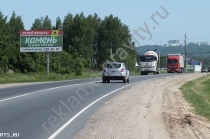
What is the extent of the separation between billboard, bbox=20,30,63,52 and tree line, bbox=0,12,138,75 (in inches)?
236

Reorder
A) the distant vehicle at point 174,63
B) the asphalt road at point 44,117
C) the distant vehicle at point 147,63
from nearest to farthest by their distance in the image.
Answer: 1. the asphalt road at point 44,117
2. the distant vehicle at point 147,63
3. the distant vehicle at point 174,63

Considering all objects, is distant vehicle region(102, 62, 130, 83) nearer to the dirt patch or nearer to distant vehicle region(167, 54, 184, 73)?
the dirt patch

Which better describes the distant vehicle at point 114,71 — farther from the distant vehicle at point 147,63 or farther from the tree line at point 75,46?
the distant vehicle at point 147,63

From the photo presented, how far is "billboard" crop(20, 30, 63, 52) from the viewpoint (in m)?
54.4

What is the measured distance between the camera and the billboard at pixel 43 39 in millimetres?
54375

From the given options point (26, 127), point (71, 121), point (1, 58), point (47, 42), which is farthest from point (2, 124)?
point (1, 58)

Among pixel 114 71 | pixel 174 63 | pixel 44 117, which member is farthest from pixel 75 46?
pixel 44 117

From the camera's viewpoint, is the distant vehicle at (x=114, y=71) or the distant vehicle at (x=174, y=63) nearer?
the distant vehicle at (x=114, y=71)

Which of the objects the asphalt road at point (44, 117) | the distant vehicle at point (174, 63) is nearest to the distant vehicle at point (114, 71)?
the asphalt road at point (44, 117)

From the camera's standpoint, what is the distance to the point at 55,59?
69.1 metres

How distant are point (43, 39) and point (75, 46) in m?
34.2

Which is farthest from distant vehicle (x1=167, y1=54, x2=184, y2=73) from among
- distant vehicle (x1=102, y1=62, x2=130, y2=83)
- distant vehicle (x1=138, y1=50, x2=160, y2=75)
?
distant vehicle (x1=102, y1=62, x2=130, y2=83)

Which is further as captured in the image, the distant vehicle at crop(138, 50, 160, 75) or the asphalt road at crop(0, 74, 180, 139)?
the distant vehicle at crop(138, 50, 160, 75)

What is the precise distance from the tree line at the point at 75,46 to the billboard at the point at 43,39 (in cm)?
599
